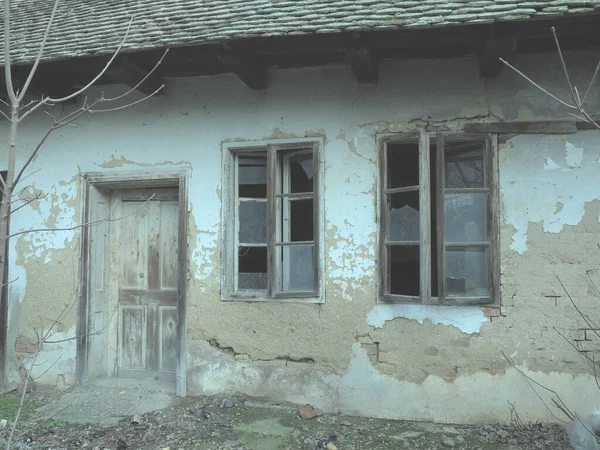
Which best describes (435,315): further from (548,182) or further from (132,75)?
(132,75)

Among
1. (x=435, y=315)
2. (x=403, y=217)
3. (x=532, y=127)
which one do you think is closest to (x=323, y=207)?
(x=403, y=217)

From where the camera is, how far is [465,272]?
4.23 meters

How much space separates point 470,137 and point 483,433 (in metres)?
2.46

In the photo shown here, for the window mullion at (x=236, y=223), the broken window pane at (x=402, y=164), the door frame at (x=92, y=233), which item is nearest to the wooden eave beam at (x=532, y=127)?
the broken window pane at (x=402, y=164)

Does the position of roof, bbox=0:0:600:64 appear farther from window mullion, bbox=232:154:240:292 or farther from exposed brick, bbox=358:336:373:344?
exposed brick, bbox=358:336:373:344

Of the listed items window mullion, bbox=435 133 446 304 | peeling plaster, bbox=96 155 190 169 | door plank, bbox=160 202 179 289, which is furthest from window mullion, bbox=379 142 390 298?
door plank, bbox=160 202 179 289

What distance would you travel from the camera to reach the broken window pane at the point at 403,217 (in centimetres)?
438

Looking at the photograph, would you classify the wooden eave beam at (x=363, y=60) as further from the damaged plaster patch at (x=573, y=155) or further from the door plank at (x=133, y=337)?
the door plank at (x=133, y=337)

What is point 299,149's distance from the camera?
468 centimetres

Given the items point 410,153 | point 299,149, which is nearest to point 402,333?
point 410,153

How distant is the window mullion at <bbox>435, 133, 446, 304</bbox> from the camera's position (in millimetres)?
4164

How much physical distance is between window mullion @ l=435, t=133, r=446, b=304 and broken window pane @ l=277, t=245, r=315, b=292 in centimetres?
117

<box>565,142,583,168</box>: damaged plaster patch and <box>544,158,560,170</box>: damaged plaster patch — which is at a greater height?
<box>565,142,583,168</box>: damaged plaster patch

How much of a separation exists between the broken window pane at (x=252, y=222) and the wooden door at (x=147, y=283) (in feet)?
2.71
